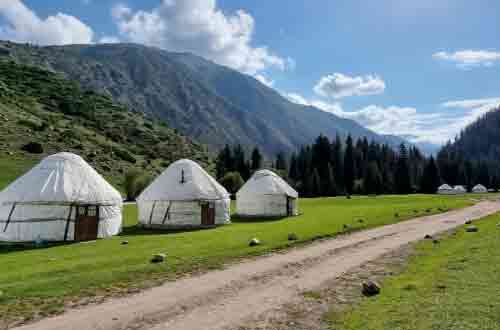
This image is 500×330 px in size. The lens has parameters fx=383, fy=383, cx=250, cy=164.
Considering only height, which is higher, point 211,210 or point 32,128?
point 32,128

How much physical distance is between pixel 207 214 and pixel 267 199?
932 centimetres

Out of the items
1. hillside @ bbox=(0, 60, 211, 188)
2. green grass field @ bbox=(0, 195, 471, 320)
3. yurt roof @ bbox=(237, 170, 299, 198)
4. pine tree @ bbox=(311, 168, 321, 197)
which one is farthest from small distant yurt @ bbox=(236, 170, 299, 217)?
pine tree @ bbox=(311, 168, 321, 197)

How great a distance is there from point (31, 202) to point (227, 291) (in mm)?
16545

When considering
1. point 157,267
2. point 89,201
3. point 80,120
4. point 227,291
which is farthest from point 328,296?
point 80,120

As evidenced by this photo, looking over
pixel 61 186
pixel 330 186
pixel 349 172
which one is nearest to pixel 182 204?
pixel 61 186

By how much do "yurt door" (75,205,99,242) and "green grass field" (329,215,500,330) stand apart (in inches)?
717

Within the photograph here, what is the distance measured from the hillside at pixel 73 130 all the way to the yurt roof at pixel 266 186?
113ft

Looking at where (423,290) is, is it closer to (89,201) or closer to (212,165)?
(89,201)

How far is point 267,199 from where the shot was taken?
37375 mm

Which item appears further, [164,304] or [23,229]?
[23,229]

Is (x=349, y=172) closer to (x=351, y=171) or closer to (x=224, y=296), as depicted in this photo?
(x=351, y=171)

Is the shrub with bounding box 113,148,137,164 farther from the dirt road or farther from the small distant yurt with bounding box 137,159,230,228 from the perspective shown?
the dirt road

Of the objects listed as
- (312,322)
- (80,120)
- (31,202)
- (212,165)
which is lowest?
(312,322)

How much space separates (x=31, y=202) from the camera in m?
22.3
